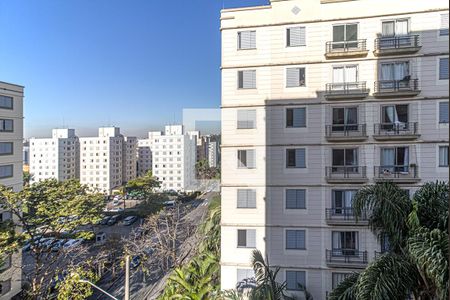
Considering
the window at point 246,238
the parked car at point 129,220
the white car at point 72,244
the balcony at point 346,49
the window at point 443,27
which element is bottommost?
the parked car at point 129,220

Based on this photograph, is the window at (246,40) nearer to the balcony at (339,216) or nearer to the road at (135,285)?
the balcony at (339,216)

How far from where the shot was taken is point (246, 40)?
5059 mm

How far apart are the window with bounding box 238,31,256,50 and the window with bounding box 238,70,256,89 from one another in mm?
413

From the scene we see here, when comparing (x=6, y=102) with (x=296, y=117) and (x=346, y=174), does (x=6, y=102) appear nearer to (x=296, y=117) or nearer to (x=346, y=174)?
(x=296, y=117)

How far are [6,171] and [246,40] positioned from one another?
694 centimetres

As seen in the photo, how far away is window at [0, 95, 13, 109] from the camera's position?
298 inches

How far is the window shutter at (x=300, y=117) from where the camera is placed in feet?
16.1

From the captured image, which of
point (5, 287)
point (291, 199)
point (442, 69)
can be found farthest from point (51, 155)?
point (442, 69)

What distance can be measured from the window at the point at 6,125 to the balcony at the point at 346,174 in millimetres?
7789

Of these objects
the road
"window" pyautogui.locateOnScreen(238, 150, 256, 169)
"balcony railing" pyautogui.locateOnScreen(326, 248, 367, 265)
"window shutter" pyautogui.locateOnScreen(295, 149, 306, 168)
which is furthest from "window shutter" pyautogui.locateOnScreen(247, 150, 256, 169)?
the road

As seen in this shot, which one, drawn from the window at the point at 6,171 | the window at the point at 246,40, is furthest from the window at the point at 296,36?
the window at the point at 6,171

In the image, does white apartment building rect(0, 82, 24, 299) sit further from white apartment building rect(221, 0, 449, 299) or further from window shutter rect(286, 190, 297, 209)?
window shutter rect(286, 190, 297, 209)

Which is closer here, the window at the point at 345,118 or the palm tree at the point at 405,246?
the palm tree at the point at 405,246

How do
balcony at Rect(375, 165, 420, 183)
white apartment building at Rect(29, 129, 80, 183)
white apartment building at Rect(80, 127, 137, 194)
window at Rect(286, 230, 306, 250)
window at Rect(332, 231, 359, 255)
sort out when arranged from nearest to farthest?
balcony at Rect(375, 165, 420, 183)
window at Rect(332, 231, 359, 255)
window at Rect(286, 230, 306, 250)
white apartment building at Rect(29, 129, 80, 183)
white apartment building at Rect(80, 127, 137, 194)
